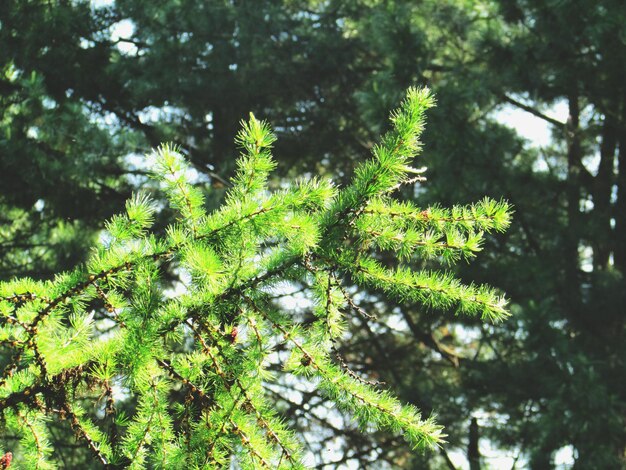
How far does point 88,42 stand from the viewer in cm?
738

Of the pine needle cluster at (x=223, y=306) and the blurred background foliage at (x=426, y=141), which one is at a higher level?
the blurred background foliage at (x=426, y=141)

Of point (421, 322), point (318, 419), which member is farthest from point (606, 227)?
point (318, 419)

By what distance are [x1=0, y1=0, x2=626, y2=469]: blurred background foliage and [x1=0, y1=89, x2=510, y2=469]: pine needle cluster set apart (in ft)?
13.9

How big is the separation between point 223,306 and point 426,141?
194 inches

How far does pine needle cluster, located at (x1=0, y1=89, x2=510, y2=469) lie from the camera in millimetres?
1325

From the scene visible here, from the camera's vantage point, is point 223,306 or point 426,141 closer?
point 223,306

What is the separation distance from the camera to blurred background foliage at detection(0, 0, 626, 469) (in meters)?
5.80

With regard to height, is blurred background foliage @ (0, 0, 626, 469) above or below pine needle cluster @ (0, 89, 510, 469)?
above

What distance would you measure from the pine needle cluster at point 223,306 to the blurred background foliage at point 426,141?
423 centimetres

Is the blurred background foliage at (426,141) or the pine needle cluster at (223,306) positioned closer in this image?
the pine needle cluster at (223,306)

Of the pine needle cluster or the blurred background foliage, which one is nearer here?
the pine needle cluster

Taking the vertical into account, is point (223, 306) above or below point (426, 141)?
below

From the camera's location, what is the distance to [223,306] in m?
1.40

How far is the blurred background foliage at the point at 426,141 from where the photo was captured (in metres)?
5.80
